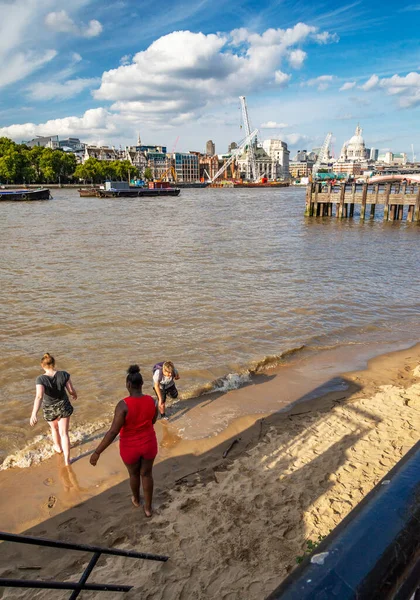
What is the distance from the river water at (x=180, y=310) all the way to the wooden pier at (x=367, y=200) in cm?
1215

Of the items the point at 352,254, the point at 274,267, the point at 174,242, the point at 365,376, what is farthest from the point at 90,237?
the point at 365,376

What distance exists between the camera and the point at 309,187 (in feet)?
144

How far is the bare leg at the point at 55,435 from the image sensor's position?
6035mm

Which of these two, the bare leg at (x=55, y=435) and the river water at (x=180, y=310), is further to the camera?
the river water at (x=180, y=310)

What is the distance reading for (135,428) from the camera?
177 inches

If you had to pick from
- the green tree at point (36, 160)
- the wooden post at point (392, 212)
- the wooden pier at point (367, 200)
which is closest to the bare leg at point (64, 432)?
the wooden pier at point (367, 200)

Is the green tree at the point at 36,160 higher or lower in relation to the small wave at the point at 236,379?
higher

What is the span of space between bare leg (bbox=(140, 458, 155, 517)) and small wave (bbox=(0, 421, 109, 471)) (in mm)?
2095

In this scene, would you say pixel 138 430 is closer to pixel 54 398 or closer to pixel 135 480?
pixel 135 480

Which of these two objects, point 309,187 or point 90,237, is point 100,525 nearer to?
point 90,237

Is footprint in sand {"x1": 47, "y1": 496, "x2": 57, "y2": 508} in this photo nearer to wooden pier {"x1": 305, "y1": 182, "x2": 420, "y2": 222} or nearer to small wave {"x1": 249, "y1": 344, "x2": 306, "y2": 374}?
small wave {"x1": 249, "y1": 344, "x2": 306, "y2": 374}

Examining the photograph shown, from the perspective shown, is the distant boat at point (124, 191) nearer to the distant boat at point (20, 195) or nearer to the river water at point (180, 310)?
the distant boat at point (20, 195)

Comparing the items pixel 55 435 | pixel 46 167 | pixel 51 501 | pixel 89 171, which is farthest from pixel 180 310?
pixel 89 171

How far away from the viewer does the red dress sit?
4.44 m
